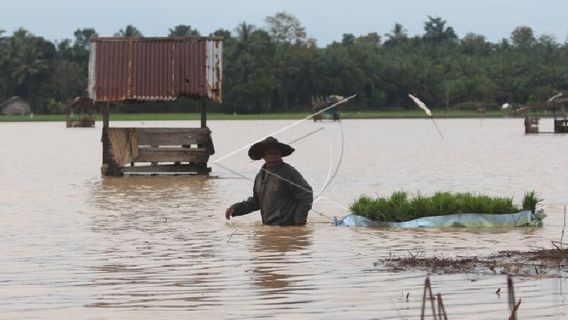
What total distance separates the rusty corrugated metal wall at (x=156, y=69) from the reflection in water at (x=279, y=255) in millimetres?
11264

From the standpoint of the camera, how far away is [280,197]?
40.5ft

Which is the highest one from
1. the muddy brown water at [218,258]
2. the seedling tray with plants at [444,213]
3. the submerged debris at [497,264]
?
the seedling tray with plants at [444,213]

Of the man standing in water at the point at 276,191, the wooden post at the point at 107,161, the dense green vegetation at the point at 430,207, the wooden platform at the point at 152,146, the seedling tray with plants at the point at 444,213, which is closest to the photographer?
the man standing in water at the point at 276,191

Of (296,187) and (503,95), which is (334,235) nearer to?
(296,187)

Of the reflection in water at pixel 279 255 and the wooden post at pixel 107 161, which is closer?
the reflection in water at pixel 279 255

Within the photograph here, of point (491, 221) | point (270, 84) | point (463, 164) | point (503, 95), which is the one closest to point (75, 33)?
point (270, 84)


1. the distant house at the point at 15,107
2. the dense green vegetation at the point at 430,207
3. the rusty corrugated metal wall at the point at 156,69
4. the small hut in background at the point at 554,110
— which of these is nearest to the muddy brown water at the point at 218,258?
the dense green vegetation at the point at 430,207

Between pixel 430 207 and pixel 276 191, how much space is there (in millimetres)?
1847

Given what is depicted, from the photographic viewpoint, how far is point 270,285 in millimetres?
8703

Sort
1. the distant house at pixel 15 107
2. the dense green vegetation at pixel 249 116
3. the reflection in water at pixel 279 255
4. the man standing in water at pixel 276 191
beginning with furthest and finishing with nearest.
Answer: the distant house at pixel 15 107
the dense green vegetation at pixel 249 116
the man standing in water at pixel 276 191
the reflection in water at pixel 279 255

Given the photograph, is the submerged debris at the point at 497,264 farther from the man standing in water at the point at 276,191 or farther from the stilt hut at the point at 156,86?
the stilt hut at the point at 156,86

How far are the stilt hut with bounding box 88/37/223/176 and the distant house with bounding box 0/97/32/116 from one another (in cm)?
7823

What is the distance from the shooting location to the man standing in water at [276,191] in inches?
472

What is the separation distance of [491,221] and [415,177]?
484 inches
